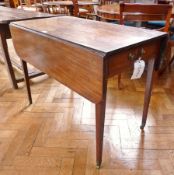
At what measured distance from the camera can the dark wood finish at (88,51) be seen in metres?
0.86

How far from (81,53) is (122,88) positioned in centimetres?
121

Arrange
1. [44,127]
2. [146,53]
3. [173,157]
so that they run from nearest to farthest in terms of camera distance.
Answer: [146,53], [173,157], [44,127]

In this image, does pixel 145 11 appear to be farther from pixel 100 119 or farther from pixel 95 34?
pixel 100 119

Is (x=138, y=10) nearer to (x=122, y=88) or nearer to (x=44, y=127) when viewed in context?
(x=122, y=88)

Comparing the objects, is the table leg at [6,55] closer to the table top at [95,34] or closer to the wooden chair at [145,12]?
the table top at [95,34]

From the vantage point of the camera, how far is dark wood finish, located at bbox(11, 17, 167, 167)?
0.86 meters

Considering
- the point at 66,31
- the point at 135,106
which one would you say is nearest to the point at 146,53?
the point at 66,31

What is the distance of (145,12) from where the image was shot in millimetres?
1667

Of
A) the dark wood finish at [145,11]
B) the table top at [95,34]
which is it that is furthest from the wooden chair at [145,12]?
the table top at [95,34]

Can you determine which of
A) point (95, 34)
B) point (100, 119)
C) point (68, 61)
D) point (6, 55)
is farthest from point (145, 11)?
point (6, 55)

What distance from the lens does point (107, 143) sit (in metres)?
1.36

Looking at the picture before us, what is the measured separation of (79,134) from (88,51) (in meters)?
0.78

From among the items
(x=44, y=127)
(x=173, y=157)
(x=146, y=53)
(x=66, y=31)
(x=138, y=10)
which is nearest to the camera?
(x=146, y=53)

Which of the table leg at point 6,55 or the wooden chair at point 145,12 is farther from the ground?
the wooden chair at point 145,12
